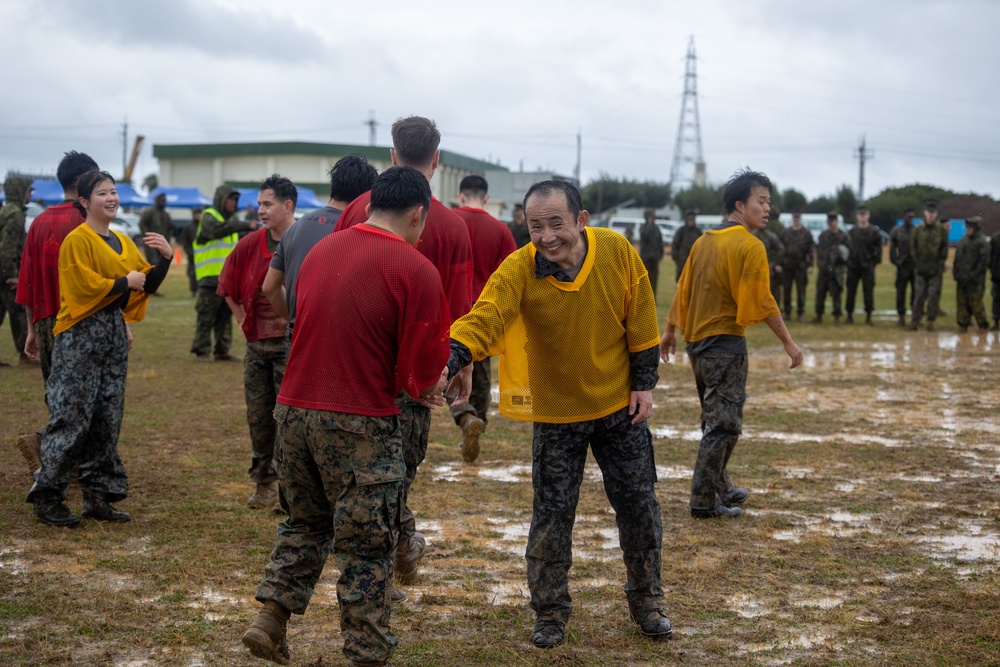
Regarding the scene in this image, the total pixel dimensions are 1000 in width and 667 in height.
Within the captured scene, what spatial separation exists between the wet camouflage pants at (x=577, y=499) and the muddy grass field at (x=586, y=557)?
224 millimetres

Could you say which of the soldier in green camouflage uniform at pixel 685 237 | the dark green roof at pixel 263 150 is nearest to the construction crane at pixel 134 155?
the dark green roof at pixel 263 150

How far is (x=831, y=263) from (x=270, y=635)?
Result: 17.7 m

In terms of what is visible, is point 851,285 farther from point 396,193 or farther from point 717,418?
point 396,193

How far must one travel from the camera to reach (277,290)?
5.62 m

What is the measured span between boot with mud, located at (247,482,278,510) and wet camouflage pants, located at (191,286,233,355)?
6905 mm

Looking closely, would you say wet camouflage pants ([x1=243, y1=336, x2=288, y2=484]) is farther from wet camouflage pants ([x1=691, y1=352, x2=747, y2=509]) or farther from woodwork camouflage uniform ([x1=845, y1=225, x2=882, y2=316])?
woodwork camouflage uniform ([x1=845, y1=225, x2=882, y2=316])

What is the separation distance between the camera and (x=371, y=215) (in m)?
3.99

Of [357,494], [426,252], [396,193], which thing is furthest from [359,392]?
[426,252]

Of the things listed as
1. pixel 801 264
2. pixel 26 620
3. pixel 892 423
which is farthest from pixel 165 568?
pixel 801 264

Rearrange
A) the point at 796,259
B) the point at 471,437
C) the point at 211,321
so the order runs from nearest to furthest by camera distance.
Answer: the point at 471,437 → the point at 211,321 → the point at 796,259

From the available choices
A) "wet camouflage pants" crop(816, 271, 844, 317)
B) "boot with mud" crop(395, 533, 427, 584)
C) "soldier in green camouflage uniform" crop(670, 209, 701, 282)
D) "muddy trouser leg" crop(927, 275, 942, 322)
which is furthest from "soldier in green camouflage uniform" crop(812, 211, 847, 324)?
"boot with mud" crop(395, 533, 427, 584)

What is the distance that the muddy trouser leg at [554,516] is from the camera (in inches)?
177

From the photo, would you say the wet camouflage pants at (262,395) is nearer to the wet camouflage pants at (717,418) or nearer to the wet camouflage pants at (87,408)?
the wet camouflage pants at (87,408)

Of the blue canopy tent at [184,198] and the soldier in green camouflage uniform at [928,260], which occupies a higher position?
the blue canopy tent at [184,198]
